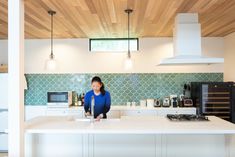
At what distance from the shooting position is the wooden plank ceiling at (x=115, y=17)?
10.3 feet

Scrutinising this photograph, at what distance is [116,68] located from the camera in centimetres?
576

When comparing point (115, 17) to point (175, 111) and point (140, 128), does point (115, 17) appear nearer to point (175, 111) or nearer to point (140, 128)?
point (140, 128)

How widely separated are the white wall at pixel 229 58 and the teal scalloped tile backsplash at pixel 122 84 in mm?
231

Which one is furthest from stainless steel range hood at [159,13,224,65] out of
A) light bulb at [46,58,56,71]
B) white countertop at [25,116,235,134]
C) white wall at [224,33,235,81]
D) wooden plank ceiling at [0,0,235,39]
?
white wall at [224,33,235,81]

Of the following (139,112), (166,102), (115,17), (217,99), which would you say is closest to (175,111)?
(166,102)

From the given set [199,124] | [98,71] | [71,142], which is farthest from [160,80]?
[71,142]

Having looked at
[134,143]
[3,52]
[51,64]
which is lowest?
[134,143]

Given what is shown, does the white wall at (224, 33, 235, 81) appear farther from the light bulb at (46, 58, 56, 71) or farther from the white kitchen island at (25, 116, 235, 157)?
the light bulb at (46, 58, 56, 71)

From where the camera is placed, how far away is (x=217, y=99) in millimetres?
5059

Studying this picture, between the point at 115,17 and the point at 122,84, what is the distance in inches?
85.8

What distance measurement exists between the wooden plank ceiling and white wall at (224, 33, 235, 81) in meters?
0.18

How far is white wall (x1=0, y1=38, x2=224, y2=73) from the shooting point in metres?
5.71

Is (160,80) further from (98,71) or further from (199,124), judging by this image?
(199,124)

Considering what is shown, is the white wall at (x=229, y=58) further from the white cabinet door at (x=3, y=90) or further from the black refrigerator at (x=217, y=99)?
the white cabinet door at (x=3, y=90)
